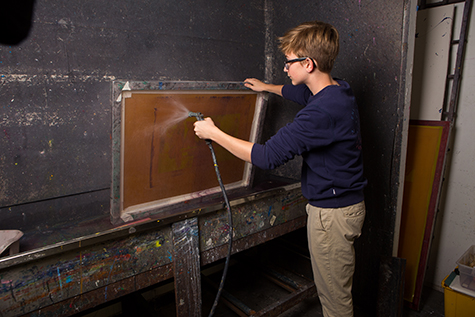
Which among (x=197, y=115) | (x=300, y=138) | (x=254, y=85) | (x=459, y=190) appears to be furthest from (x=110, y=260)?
(x=459, y=190)

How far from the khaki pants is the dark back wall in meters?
0.60

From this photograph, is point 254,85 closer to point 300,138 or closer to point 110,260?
point 300,138

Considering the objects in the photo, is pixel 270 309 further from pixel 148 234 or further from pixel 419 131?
pixel 419 131

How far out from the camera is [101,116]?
167 centimetres

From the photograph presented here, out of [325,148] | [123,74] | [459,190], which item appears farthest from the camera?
[459,190]

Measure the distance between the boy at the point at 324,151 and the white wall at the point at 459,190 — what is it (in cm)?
122

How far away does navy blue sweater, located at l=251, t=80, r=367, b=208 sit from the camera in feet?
4.17

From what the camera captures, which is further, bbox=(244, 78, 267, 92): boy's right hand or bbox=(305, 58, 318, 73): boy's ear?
bbox=(244, 78, 267, 92): boy's right hand

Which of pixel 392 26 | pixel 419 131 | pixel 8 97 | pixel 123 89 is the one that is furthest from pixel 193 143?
pixel 419 131

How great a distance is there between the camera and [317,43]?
52.4 inches

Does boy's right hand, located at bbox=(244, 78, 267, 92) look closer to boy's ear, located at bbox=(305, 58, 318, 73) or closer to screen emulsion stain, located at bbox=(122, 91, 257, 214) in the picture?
Result: screen emulsion stain, located at bbox=(122, 91, 257, 214)

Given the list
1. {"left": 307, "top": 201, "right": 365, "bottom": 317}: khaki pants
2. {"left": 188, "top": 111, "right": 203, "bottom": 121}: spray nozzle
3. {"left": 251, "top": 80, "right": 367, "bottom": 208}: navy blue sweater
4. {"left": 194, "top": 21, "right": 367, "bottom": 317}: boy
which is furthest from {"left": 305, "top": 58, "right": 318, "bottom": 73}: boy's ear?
{"left": 307, "top": 201, "right": 365, "bottom": 317}: khaki pants

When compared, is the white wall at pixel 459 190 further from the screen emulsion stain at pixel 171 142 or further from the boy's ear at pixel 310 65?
the screen emulsion stain at pixel 171 142

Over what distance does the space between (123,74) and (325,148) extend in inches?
42.8
